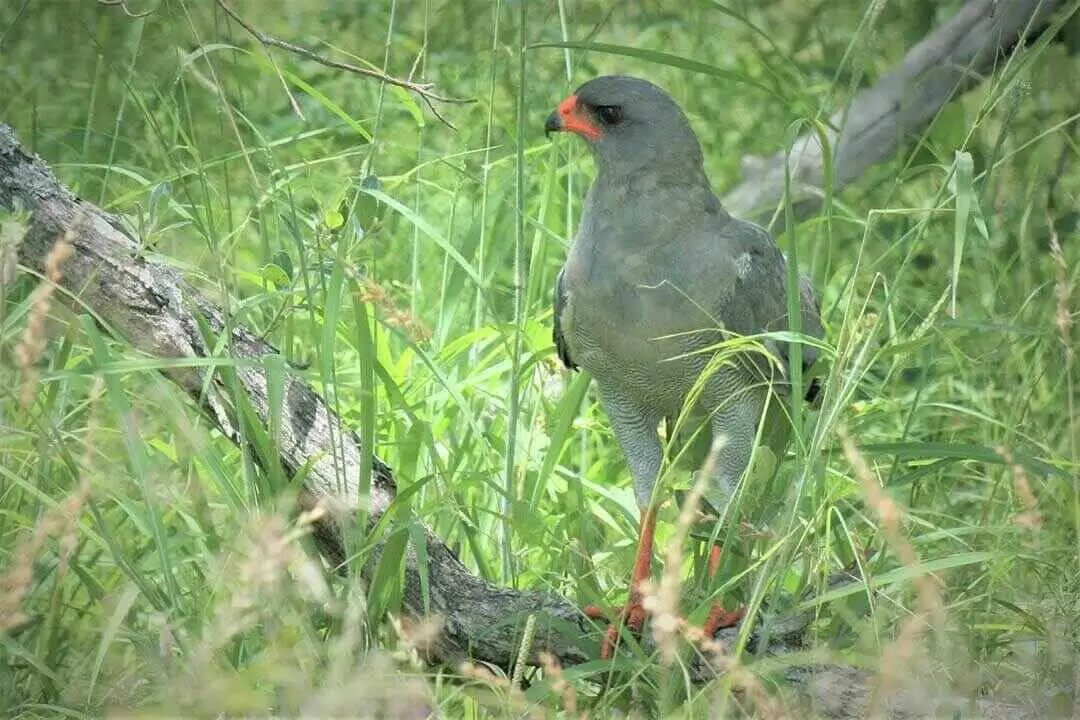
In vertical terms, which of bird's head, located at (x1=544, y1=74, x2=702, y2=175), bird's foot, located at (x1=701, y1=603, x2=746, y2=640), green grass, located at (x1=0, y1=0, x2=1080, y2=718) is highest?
bird's head, located at (x1=544, y1=74, x2=702, y2=175)

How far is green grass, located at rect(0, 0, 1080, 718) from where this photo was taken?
9.09ft

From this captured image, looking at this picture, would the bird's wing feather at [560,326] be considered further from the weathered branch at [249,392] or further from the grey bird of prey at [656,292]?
the weathered branch at [249,392]

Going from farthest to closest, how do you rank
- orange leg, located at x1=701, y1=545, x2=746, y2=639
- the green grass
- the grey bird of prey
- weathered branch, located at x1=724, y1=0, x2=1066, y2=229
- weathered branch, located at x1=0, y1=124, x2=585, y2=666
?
1. weathered branch, located at x1=724, y1=0, x2=1066, y2=229
2. the grey bird of prey
3. orange leg, located at x1=701, y1=545, x2=746, y2=639
4. weathered branch, located at x1=0, y1=124, x2=585, y2=666
5. the green grass

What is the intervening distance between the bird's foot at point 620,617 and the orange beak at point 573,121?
112 centimetres

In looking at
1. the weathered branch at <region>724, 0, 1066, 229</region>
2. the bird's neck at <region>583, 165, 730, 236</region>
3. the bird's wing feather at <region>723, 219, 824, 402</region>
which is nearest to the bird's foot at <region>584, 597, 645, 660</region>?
the bird's wing feather at <region>723, 219, 824, 402</region>

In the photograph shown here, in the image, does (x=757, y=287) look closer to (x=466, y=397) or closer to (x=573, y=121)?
(x=573, y=121)

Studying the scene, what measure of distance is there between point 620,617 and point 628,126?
4.02 ft

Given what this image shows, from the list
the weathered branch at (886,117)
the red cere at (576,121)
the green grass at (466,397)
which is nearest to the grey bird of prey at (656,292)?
the red cere at (576,121)

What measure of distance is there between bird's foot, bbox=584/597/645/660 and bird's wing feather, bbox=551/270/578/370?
668 mm

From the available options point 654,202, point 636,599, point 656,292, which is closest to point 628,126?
point 654,202

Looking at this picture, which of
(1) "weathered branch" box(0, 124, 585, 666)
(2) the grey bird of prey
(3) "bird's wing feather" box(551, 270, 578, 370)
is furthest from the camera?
(3) "bird's wing feather" box(551, 270, 578, 370)

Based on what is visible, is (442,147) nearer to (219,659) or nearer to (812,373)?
(812,373)

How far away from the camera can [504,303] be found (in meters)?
5.19

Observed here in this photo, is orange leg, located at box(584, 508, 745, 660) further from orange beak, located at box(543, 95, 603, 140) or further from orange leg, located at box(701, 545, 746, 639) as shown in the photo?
orange beak, located at box(543, 95, 603, 140)
